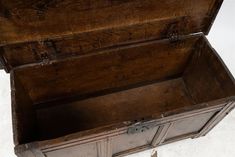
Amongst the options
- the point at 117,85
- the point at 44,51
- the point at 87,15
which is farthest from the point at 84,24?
the point at 117,85

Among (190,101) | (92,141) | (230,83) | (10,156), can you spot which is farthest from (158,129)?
(10,156)

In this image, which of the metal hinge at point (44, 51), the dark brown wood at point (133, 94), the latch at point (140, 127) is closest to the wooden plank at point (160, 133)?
the dark brown wood at point (133, 94)

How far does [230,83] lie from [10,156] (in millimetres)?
1291

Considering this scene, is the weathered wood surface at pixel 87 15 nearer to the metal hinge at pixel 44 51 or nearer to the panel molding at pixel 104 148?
the metal hinge at pixel 44 51

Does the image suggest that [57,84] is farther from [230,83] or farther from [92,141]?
[230,83]

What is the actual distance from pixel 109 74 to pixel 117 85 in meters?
0.13

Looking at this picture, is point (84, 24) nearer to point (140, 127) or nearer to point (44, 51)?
point (44, 51)

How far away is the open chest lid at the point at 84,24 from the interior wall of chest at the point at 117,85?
7cm

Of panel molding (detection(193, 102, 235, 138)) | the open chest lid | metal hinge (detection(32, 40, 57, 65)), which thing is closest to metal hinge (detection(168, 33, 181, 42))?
the open chest lid

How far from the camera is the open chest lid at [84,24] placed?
1.00m

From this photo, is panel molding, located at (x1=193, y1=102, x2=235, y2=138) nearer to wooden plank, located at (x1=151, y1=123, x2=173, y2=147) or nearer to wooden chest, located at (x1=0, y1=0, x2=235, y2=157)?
wooden chest, located at (x1=0, y1=0, x2=235, y2=157)

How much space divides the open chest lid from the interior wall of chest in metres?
0.07

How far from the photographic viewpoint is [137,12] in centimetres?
115

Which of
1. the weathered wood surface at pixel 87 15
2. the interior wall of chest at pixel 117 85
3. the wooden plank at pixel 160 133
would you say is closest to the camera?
the weathered wood surface at pixel 87 15
